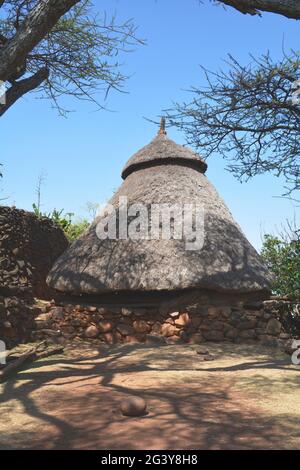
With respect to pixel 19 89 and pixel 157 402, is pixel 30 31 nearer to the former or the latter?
pixel 19 89

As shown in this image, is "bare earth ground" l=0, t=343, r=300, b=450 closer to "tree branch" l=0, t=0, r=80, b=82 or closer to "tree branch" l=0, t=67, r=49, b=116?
"tree branch" l=0, t=67, r=49, b=116

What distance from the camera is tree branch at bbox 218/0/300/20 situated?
5434 millimetres

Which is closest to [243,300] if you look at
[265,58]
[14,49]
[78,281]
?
[78,281]

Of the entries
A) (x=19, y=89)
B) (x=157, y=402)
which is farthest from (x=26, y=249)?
(x=157, y=402)

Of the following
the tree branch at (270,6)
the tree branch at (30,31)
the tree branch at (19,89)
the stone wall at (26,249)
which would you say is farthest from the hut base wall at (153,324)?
the tree branch at (270,6)

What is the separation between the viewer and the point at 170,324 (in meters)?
8.79

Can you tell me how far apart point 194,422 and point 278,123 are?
5.39 metres

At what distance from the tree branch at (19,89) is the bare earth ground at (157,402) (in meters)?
3.44

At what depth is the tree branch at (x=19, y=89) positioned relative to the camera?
21.3 ft

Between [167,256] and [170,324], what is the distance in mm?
1196

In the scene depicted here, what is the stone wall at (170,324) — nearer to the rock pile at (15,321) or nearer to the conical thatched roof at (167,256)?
the rock pile at (15,321)

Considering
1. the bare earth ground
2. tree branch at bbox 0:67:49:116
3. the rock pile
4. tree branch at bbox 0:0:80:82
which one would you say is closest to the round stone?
the bare earth ground

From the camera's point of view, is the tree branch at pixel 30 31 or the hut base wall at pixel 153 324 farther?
the hut base wall at pixel 153 324

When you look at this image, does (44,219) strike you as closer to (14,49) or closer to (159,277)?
(159,277)
